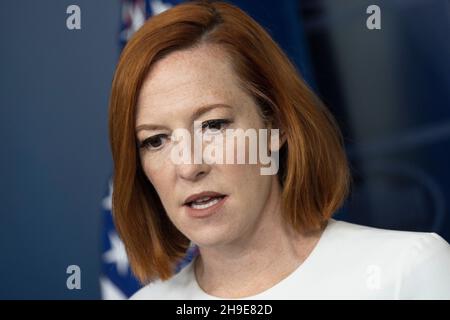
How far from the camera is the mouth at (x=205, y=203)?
135 centimetres

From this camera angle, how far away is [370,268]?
1.29 metres

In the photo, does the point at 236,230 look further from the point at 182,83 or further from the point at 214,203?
the point at 182,83

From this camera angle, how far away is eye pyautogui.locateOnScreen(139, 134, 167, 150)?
55.3 inches

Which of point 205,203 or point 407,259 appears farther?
point 205,203

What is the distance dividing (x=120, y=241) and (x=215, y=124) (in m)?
0.71

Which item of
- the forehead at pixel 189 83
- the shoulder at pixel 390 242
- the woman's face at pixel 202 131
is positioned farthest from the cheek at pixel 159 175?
the shoulder at pixel 390 242

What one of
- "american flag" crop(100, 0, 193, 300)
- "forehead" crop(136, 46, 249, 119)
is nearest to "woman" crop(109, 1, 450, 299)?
"forehead" crop(136, 46, 249, 119)

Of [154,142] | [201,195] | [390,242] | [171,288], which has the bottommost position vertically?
[171,288]

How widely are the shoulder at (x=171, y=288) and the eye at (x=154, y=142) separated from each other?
33 centimetres

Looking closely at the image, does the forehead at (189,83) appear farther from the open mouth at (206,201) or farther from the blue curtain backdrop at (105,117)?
the blue curtain backdrop at (105,117)

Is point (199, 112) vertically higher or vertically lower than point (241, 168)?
higher

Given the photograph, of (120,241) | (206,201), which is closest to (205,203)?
(206,201)

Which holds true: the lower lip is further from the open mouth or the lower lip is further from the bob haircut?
the bob haircut

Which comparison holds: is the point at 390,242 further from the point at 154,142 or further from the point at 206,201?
the point at 154,142
